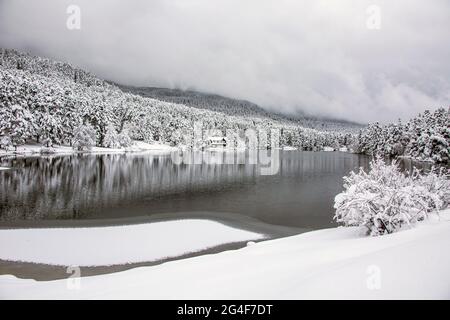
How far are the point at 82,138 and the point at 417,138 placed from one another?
91.8m

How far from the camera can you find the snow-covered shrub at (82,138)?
94562 mm

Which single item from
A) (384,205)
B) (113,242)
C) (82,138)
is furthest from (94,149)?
(384,205)

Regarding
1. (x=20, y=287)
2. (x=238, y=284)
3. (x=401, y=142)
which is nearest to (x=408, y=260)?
(x=238, y=284)

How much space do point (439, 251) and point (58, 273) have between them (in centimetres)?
1637

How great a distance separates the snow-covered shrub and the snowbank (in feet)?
255

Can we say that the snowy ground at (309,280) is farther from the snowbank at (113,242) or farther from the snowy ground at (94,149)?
the snowy ground at (94,149)

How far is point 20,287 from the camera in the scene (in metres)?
11.3

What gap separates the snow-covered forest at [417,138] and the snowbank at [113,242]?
48151 millimetres

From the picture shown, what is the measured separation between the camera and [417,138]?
277 feet

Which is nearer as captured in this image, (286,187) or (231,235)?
(231,235)

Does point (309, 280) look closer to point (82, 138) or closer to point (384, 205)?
point (384, 205)

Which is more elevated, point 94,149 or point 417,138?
point 417,138

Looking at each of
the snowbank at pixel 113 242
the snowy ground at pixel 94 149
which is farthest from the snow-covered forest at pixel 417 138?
the snowy ground at pixel 94 149
